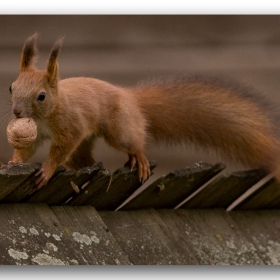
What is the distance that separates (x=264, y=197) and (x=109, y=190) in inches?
19.2

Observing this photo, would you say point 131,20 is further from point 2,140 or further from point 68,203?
point 68,203

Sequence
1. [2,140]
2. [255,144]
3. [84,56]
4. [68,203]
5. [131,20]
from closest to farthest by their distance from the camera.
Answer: [68,203]
[255,144]
[2,140]
[131,20]
[84,56]

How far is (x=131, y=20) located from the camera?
2742mm

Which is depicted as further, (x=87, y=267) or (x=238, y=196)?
(x=238, y=196)

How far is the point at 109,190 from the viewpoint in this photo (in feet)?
6.28

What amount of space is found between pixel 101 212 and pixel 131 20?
0.98 m

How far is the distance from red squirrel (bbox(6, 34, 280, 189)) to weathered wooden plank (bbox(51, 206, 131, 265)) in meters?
0.28

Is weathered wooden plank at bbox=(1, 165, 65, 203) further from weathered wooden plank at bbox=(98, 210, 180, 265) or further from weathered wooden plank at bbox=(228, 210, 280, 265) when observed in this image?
weathered wooden plank at bbox=(228, 210, 280, 265)

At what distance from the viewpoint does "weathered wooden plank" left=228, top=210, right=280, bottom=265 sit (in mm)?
2078

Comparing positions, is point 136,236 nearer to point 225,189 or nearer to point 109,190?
point 109,190

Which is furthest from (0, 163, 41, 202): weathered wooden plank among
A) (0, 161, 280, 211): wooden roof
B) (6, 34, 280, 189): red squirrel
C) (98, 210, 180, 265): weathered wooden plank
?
(6, 34, 280, 189): red squirrel

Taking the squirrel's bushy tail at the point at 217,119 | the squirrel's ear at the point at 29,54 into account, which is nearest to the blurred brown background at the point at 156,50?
the squirrel's bushy tail at the point at 217,119

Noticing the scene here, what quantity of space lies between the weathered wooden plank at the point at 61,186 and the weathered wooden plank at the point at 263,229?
0.49 m
